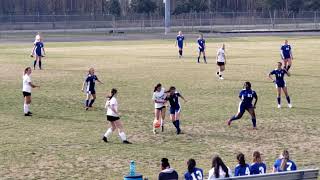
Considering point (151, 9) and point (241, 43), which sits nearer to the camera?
point (241, 43)

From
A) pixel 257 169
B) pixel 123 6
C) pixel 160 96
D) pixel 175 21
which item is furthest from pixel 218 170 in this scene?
pixel 123 6

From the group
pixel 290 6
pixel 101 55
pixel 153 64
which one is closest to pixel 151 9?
pixel 290 6

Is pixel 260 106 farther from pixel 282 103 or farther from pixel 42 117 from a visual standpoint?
pixel 42 117

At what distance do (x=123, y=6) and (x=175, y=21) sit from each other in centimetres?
1672

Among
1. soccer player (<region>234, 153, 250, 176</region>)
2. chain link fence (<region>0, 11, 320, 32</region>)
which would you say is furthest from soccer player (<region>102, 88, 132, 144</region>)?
chain link fence (<region>0, 11, 320, 32</region>)

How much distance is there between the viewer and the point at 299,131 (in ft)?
79.6

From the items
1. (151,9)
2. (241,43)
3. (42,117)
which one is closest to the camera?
(42,117)

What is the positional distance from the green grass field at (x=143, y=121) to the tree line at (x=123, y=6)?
244 ft

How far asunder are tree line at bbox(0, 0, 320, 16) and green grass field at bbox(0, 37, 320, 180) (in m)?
74.3

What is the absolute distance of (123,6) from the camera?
128250 millimetres

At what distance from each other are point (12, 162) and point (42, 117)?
7.77 m

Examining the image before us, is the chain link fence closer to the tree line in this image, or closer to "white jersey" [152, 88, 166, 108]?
the tree line

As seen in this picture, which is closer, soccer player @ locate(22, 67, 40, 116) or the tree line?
soccer player @ locate(22, 67, 40, 116)

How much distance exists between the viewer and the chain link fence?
108062mm
